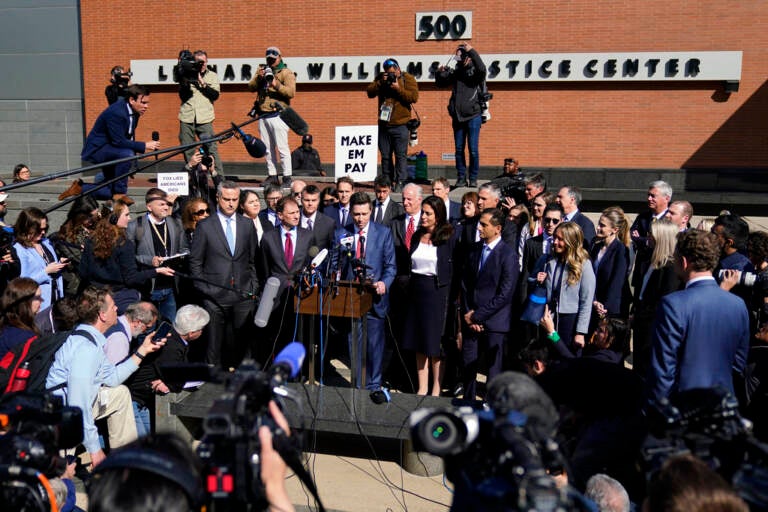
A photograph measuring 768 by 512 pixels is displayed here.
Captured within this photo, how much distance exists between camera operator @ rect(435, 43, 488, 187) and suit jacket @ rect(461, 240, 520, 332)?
5599 mm

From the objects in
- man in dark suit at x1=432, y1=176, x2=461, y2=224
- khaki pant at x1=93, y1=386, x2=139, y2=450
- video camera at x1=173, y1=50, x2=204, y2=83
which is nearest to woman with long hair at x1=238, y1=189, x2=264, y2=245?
man in dark suit at x1=432, y1=176, x2=461, y2=224

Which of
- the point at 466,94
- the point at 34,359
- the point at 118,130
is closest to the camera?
the point at 34,359

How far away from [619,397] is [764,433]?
2.38 meters

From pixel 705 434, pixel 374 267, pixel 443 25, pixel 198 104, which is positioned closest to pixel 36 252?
pixel 374 267

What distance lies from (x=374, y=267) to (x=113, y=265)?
8.27ft

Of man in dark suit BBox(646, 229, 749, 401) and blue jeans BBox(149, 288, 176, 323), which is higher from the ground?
man in dark suit BBox(646, 229, 749, 401)

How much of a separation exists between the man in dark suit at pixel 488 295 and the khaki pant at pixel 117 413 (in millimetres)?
3028

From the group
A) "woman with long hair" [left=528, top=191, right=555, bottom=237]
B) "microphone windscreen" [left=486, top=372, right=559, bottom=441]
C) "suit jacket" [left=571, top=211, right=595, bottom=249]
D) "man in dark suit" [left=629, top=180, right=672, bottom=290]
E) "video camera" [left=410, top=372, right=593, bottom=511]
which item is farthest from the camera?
"woman with long hair" [left=528, top=191, right=555, bottom=237]

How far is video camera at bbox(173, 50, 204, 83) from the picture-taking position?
38.0 feet

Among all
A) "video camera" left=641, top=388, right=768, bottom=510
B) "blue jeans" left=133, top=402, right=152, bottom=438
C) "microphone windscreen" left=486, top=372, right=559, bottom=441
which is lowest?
"blue jeans" left=133, top=402, right=152, bottom=438

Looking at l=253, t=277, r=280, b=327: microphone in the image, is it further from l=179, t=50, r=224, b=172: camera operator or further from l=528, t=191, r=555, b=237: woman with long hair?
l=179, t=50, r=224, b=172: camera operator

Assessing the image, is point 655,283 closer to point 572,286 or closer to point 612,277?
point 612,277

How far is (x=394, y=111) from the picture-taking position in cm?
1177

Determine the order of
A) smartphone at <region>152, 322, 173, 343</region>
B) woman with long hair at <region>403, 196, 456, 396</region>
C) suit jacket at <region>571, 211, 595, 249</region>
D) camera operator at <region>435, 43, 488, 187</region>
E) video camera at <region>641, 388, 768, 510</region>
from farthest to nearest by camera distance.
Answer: camera operator at <region>435, 43, 488, 187</region> < suit jacket at <region>571, 211, 595, 249</region> < woman with long hair at <region>403, 196, 456, 396</region> < smartphone at <region>152, 322, 173, 343</region> < video camera at <region>641, 388, 768, 510</region>
